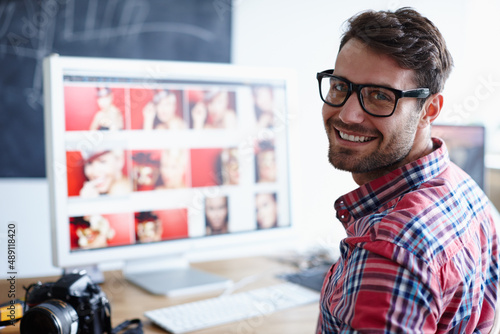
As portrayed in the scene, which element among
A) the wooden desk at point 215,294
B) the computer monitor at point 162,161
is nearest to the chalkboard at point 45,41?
the wooden desk at point 215,294

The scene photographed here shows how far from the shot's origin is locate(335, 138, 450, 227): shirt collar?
2.96 feet

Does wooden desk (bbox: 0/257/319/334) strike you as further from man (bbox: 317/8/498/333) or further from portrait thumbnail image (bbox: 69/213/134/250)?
man (bbox: 317/8/498/333)

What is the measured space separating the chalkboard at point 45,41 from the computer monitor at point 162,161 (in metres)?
0.83

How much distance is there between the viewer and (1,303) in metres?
1.16

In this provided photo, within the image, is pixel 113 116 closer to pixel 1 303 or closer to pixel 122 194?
pixel 122 194

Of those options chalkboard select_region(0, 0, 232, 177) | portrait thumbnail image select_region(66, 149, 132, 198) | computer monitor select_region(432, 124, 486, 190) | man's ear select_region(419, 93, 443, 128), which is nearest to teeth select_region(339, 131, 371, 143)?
man's ear select_region(419, 93, 443, 128)

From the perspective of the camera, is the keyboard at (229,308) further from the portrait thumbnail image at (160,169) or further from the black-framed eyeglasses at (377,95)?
the black-framed eyeglasses at (377,95)

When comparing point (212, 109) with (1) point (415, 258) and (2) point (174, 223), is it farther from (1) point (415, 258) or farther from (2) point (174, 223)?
(1) point (415, 258)

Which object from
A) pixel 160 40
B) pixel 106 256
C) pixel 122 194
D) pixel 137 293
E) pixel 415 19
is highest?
pixel 160 40

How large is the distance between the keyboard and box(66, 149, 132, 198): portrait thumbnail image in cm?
31

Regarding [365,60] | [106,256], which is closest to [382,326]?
[365,60]

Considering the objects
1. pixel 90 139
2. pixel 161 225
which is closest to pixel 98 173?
pixel 90 139

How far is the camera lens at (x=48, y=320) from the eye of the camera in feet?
2.99

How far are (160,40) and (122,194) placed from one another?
1044mm
